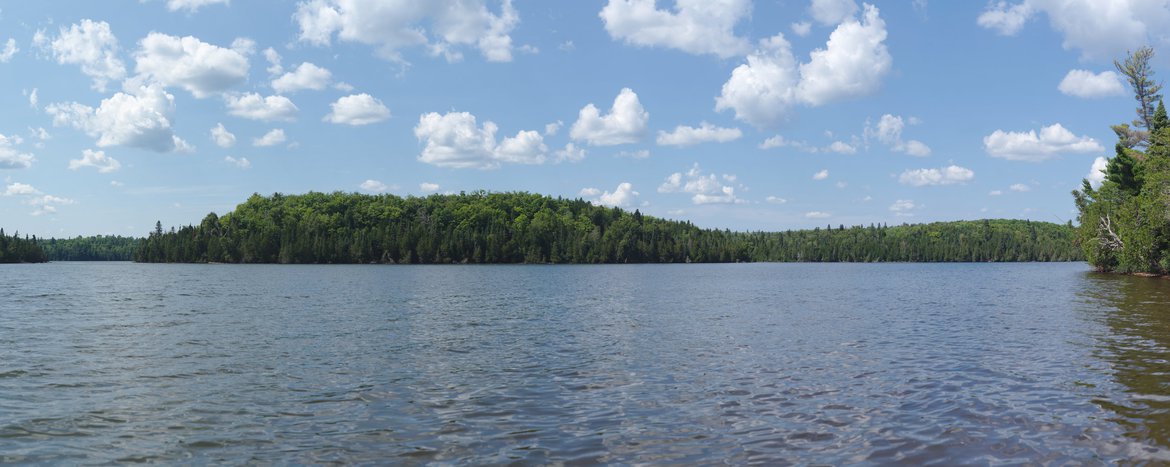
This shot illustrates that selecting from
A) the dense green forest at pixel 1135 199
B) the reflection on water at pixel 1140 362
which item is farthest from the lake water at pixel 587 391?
the dense green forest at pixel 1135 199

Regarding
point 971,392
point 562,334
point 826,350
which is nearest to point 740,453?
point 971,392

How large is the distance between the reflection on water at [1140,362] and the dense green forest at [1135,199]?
35609mm

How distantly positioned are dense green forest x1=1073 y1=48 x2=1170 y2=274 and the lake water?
160 feet

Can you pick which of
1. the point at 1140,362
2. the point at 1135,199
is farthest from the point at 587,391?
the point at 1135,199

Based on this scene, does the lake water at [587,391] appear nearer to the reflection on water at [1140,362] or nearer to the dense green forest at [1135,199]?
the reflection on water at [1140,362]

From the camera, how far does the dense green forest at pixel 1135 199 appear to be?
7531 cm

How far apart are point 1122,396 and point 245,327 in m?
35.2

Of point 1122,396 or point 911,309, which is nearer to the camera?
point 1122,396

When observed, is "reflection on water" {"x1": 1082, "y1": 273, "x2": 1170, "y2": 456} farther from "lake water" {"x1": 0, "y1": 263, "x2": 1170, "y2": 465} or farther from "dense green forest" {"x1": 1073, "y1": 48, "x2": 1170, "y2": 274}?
"dense green forest" {"x1": 1073, "y1": 48, "x2": 1170, "y2": 274}

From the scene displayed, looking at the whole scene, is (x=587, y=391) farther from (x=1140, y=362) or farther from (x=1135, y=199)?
(x=1135, y=199)

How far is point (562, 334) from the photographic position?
33031 mm

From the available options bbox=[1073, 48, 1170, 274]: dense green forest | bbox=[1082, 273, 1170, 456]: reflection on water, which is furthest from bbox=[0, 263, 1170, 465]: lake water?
bbox=[1073, 48, 1170, 274]: dense green forest

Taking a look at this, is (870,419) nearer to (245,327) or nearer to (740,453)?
(740,453)

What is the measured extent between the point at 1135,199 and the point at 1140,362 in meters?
78.0
